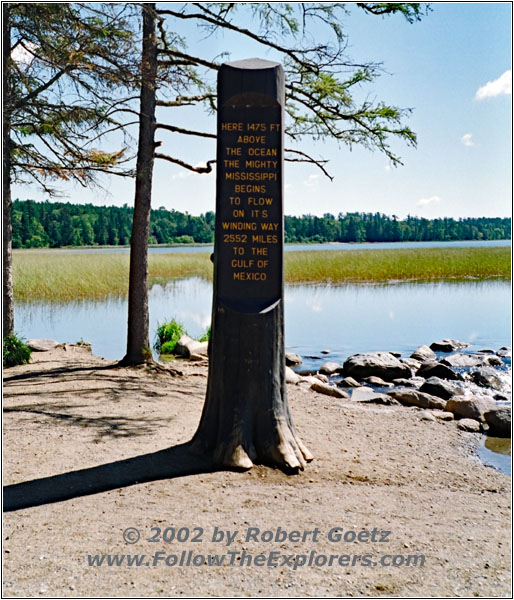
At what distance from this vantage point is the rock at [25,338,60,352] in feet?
42.4

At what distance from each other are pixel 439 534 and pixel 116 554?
90.5 inches

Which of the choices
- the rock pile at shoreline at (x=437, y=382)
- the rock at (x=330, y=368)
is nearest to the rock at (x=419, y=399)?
the rock pile at shoreline at (x=437, y=382)

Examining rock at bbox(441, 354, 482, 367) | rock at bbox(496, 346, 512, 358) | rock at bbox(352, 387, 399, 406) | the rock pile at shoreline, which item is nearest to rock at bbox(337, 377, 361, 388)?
the rock pile at shoreline

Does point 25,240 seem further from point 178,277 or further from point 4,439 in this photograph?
point 4,439

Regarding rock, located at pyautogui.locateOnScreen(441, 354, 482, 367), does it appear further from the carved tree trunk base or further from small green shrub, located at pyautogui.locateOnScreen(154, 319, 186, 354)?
the carved tree trunk base

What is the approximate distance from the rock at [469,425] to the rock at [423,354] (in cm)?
605

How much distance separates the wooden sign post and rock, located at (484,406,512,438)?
357 cm

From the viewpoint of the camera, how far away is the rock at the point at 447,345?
16.1 metres

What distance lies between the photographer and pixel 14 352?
35.8 ft

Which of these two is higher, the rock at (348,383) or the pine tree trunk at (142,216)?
the pine tree trunk at (142,216)

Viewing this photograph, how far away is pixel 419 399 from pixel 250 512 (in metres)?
5.76

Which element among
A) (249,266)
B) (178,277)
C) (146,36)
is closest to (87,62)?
(146,36)

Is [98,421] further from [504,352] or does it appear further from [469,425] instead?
[504,352]

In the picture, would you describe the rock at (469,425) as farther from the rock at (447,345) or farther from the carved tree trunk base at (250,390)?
the rock at (447,345)
